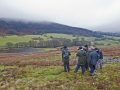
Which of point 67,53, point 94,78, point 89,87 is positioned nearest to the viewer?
point 89,87

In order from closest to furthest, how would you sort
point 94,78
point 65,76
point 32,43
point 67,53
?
point 94,78
point 65,76
point 67,53
point 32,43

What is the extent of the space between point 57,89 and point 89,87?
106 inches

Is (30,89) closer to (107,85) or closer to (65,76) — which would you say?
(65,76)

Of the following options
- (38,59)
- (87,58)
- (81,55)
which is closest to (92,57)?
(81,55)

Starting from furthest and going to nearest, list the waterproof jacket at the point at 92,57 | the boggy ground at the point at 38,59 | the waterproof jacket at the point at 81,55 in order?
1. the boggy ground at the point at 38,59
2. the waterproof jacket at the point at 81,55
3. the waterproof jacket at the point at 92,57

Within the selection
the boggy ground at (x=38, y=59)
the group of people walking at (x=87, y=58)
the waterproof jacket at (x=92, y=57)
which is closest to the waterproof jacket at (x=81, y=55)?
the group of people walking at (x=87, y=58)

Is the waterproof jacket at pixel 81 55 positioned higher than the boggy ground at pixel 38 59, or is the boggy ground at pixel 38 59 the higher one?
the waterproof jacket at pixel 81 55

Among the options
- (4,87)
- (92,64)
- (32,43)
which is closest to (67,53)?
(92,64)

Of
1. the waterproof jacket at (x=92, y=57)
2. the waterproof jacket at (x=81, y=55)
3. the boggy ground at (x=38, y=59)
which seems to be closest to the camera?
the waterproof jacket at (x=92, y=57)

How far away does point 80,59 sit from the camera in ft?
65.1

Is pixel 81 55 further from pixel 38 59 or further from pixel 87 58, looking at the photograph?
pixel 38 59

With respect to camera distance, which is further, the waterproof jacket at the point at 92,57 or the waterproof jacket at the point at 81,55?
the waterproof jacket at the point at 81,55

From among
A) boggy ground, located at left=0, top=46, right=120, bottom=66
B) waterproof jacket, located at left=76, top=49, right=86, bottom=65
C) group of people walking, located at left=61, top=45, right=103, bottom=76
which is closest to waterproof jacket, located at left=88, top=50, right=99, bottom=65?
group of people walking, located at left=61, top=45, right=103, bottom=76

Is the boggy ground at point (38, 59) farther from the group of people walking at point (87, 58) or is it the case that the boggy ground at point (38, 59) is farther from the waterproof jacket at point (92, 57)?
the waterproof jacket at point (92, 57)
